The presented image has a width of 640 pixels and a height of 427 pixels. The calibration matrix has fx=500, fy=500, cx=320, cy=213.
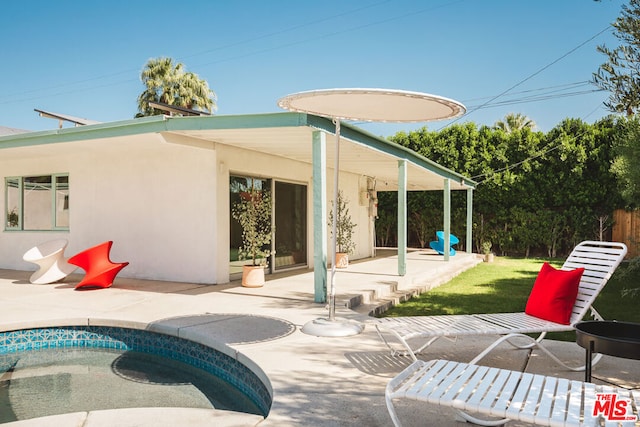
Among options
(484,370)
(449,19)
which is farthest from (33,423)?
(449,19)

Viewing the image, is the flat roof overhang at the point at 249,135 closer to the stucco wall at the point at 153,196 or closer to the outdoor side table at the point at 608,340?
the stucco wall at the point at 153,196

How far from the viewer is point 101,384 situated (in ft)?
14.0

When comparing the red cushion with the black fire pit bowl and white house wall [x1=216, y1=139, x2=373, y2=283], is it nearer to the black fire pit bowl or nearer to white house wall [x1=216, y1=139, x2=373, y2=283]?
the black fire pit bowl

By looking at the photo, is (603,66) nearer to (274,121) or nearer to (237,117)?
(274,121)

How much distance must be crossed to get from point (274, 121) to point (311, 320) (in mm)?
2538

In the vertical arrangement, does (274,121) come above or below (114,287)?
above

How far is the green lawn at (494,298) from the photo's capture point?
22.4 feet

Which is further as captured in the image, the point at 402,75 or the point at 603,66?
the point at 402,75

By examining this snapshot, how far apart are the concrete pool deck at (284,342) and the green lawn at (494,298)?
49 centimetres

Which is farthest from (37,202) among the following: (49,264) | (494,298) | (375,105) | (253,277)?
(494,298)

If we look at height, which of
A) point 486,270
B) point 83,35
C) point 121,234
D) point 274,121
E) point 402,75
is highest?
point 83,35

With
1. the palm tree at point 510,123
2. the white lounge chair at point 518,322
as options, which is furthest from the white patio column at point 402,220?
the palm tree at point 510,123

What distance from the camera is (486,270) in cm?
1255

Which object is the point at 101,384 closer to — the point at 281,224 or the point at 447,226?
the point at 281,224
